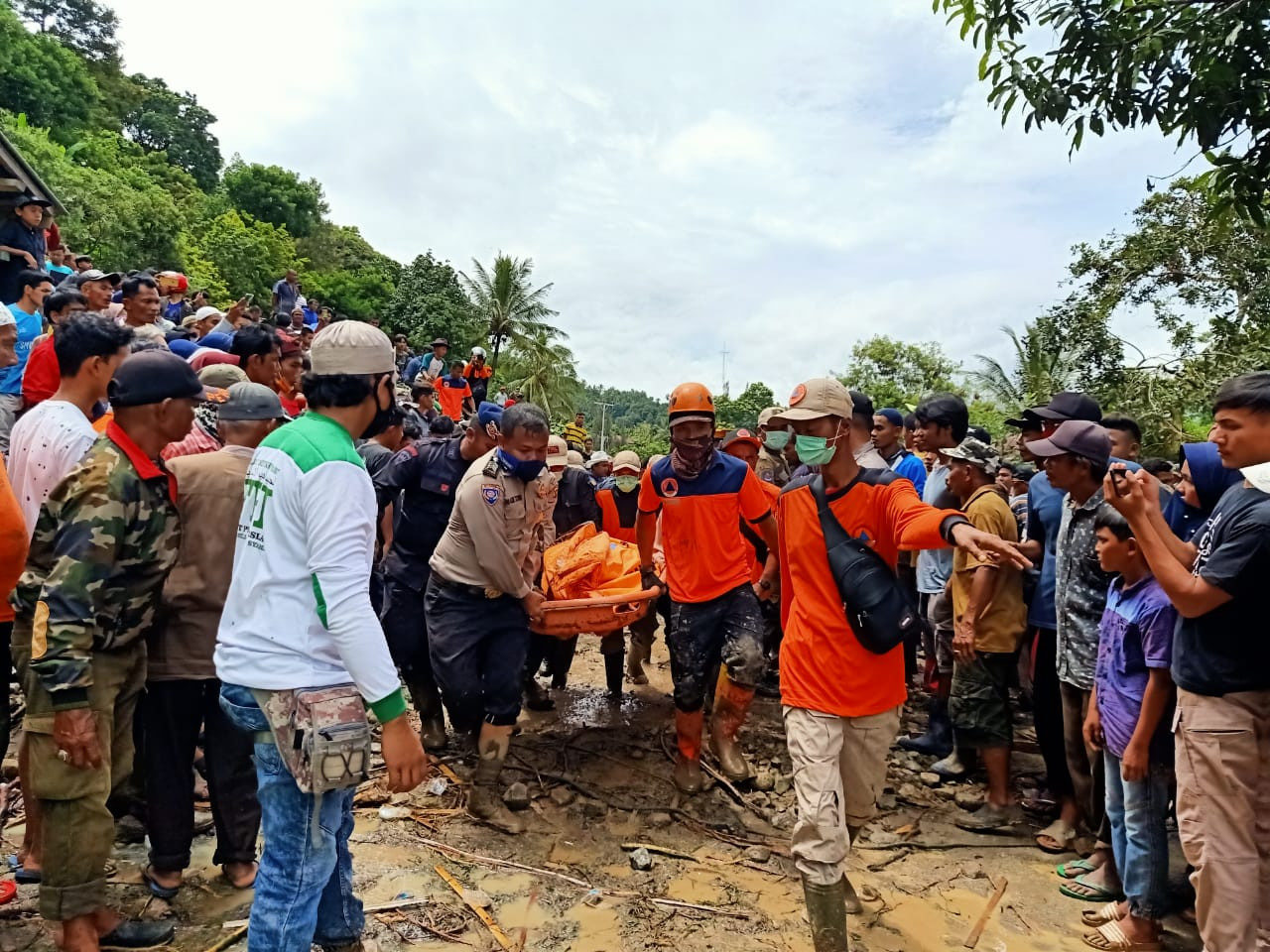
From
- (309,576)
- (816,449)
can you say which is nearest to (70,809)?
(309,576)

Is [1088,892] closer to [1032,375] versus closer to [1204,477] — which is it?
[1204,477]

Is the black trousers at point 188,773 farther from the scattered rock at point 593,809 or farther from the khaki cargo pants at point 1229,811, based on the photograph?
the khaki cargo pants at point 1229,811

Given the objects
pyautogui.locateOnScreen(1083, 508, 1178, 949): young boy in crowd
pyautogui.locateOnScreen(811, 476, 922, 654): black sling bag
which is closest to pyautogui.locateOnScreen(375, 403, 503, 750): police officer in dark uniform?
pyautogui.locateOnScreen(811, 476, 922, 654): black sling bag

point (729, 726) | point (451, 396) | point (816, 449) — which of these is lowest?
point (729, 726)

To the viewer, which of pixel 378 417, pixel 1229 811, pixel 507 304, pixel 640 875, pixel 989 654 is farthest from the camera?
pixel 507 304

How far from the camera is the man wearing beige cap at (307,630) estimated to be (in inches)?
87.5

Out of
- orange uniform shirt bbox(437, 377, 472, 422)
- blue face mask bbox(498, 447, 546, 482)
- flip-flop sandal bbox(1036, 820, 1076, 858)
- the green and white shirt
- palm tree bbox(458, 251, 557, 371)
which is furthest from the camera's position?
palm tree bbox(458, 251, 557, 371)

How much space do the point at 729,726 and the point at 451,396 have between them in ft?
37.7

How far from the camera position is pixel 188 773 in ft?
10.7

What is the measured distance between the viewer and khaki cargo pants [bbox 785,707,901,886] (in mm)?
3117

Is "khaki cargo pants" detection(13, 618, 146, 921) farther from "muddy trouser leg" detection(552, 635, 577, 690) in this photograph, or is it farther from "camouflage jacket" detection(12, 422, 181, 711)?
"muddy trouser leg" detection(552, 635, 577, 690)

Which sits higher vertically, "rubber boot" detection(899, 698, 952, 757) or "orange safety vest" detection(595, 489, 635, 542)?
"orange safety vest" detection(595, 489, 635, 542)

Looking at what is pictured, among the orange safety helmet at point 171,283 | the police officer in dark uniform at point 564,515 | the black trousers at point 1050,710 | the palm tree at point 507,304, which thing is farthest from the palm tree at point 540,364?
the black trousers at point 1050,710

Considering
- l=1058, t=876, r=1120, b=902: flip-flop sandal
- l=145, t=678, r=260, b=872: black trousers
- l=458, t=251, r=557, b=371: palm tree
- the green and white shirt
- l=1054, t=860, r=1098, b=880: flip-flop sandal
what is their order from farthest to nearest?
l=458, t=251, r=557, b=371: palm tree < l=1054, t=860, r=1098, b=880: flip-flop sandal < l=1058, t=876, r=1120, b=902: flip-flop sandal < l=145, t=678, r=260, b=872: black trousers < the green and white shirt
